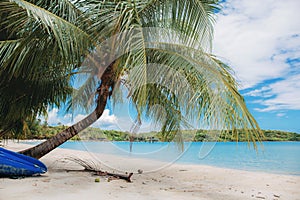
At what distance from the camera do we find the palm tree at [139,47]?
3.22 metres

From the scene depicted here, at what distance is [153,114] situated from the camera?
5363 mm

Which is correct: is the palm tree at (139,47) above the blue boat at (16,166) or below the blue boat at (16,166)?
above

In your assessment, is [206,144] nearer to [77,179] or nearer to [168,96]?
[168,96]

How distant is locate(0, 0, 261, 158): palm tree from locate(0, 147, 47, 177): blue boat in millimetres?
1373

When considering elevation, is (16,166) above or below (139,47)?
below

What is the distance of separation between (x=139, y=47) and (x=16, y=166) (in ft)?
9.04

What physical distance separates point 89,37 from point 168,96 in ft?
5.56

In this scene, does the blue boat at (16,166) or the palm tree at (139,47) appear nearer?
the palm tree at (139,47)

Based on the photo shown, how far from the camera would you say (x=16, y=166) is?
4.44m

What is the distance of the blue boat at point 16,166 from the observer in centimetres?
439

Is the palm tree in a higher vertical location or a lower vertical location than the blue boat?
higher

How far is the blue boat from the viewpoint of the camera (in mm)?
4387

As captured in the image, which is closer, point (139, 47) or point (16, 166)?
point (139, 47)

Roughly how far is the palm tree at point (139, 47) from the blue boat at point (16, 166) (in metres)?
1.37
